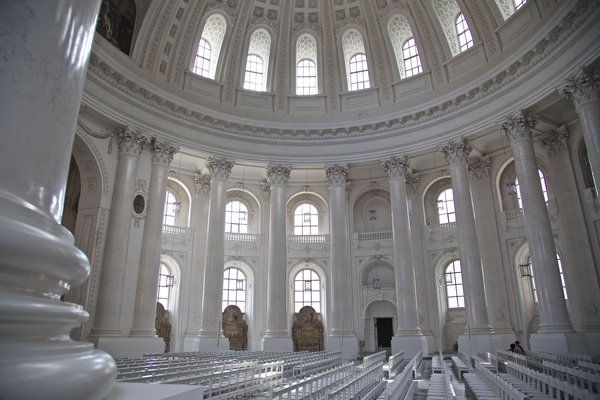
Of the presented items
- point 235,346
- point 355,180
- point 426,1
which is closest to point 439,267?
point 355,180

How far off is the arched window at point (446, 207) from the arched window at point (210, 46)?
1393 cm

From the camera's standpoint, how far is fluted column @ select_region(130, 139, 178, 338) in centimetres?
1630

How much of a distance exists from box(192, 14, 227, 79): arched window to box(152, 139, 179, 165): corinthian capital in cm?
530

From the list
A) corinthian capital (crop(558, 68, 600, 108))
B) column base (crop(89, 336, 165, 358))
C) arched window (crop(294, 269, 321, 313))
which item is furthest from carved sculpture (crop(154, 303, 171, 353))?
corinthian capital (crop(558, 68, 600, 108))

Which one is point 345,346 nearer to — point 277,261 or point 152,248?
point 277,261

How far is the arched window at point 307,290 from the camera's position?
24359 mm

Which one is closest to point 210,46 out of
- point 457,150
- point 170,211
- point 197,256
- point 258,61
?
point 258,61

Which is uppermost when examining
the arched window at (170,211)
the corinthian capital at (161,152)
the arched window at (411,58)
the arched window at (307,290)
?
the arched window at (411,58)

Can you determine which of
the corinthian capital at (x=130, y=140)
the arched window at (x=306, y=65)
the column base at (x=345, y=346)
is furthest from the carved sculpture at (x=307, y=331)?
the corinthian capital at (x=130, y=140)

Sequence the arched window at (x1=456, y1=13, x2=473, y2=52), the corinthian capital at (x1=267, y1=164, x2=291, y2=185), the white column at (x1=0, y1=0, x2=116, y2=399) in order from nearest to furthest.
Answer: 1. the white column at (x1=0, y1=0, x2=116, y2=399)
2. the arched window at (x1=456, y1=13, x2=473, y2=52)
3. the corinthian capital at (x1=267, y1=164, x2=291, y2=185)

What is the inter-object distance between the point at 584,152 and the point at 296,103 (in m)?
13.5

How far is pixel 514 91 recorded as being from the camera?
17156 mm

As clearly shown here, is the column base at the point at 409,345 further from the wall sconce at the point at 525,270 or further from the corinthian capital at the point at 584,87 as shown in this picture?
the corinthian capital at the point at 584,87

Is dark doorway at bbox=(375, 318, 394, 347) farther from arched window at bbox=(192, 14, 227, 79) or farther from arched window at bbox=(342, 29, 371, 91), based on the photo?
arched window at bbox=(192, 14, 227, 79)
